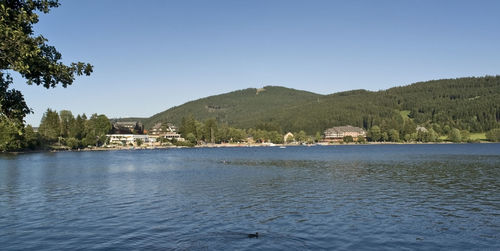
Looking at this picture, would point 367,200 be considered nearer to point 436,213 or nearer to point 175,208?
point 436,213

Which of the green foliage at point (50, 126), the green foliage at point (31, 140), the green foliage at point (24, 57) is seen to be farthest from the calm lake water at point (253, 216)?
the green foliage at point (50, 126)

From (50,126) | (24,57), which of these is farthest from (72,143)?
(24,57)

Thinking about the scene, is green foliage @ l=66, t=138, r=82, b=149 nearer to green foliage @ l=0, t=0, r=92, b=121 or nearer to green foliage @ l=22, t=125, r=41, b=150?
green foliage @ l=22, t=125, r=41, b=150

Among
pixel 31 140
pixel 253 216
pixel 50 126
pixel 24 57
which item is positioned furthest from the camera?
pixel 50 126

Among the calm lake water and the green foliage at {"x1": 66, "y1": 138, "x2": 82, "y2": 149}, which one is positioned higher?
the green foliage at {"x1": 66, "y1": 138, "x2": 82, "y2": 149}

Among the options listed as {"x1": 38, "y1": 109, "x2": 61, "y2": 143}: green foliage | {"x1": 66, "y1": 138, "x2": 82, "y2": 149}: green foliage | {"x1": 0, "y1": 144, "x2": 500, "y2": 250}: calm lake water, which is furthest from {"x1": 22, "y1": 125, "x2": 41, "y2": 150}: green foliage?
{"x1": 0, "y1": 144, "x2": 500, "y2": 250}: calm lake water

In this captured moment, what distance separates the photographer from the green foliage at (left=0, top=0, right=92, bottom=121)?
14.8m

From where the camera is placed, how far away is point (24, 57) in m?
14.7

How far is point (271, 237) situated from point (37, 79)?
15.9 m

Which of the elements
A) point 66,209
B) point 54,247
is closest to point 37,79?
point 54,247

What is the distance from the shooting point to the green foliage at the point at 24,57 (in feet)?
48.6

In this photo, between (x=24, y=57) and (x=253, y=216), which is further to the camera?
(x=253, y=216)

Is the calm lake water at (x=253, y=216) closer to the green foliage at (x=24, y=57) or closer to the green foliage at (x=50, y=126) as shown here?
the green foliage at (x=24, y=57)

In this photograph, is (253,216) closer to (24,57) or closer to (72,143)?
(24,57)
